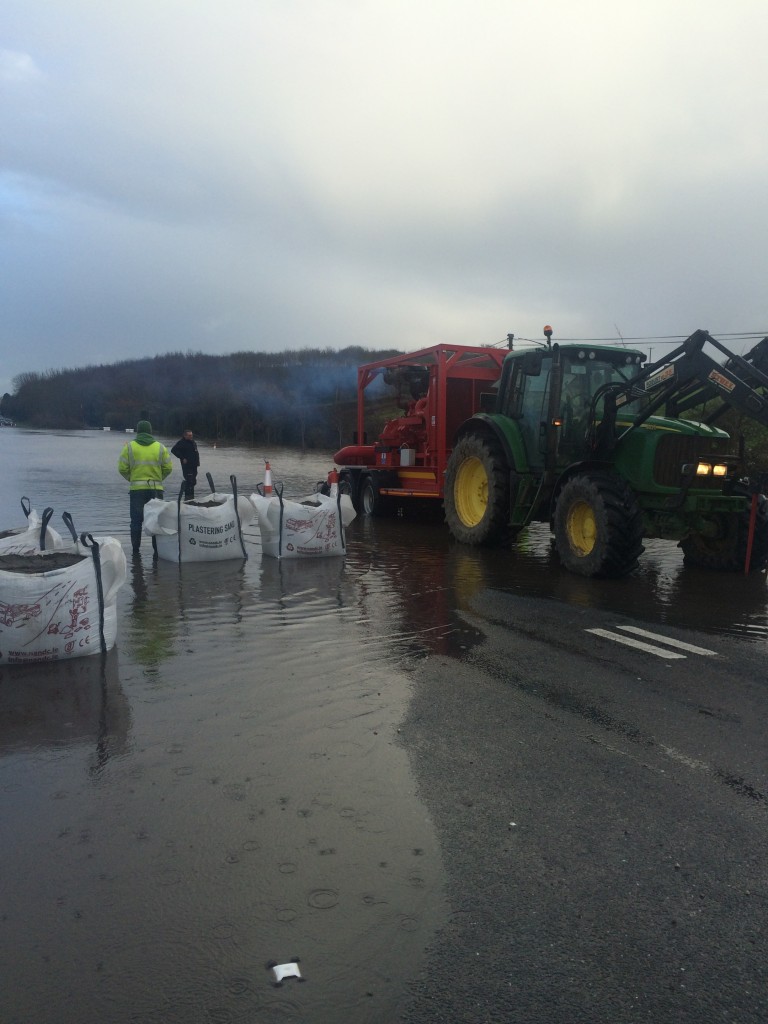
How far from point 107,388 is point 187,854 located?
6340 cm

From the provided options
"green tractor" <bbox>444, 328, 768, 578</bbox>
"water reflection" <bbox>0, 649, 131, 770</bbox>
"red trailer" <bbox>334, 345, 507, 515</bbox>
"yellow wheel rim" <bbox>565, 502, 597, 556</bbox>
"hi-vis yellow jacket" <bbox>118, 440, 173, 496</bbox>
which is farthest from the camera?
"red trailer" <bbox>334, 345, 507, 515</bbox>

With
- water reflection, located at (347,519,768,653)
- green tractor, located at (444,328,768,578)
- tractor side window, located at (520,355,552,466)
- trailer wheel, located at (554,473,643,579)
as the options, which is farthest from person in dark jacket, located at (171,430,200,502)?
trailer wheel, located at (554,473,643,579)

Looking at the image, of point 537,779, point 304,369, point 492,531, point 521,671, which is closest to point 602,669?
point 521,671

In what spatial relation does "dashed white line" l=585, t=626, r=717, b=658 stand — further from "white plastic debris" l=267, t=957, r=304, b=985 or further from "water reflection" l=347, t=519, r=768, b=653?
"white plastic debris" l=267, t=957, r=304, b=985

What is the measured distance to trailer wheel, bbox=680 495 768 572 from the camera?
383 inches

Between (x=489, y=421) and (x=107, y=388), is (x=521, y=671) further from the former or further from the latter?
(x=107, y=388)

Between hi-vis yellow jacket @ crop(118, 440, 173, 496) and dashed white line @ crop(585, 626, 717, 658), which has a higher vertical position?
hi-vis yellow jacket @ crop(118, 440, 173, 496)

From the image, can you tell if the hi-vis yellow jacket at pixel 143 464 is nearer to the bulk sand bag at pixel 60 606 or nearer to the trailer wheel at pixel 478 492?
the trailer wheel at pixel 478 492

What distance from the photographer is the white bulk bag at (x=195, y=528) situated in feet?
31.3

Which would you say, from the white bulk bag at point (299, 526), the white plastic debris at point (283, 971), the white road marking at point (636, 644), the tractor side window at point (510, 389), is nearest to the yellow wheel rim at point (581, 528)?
the tractor side window at point (510, 389)

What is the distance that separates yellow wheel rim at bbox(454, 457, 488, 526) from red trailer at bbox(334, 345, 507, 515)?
1153 mm

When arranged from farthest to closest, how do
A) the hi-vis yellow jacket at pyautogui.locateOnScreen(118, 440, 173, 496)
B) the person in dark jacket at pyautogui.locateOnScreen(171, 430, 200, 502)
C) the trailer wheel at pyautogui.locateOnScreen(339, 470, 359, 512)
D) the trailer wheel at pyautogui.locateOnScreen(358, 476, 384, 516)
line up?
the person in dark jacket at pyautogui.locateOnScreen(171, 430, 200, 502), the trailer wheel at pyautogui.locateOnScreen(339, 470, 359, 512), the trailer wheel at pyautogui.locateOnScreen(358, 476, 384, 516), the hi-vis yellow jacket at pyautogui.locateOnScreen(118, 440, 173, 496)

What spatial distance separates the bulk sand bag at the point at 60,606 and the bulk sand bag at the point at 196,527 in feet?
11.7

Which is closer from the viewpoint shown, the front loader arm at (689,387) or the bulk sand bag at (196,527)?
the front loader arm at (689,387)
